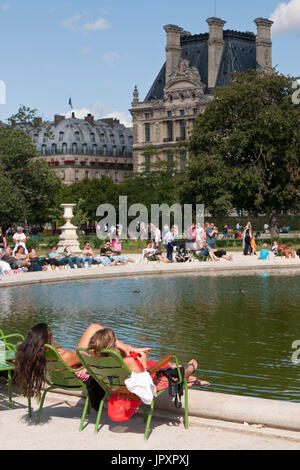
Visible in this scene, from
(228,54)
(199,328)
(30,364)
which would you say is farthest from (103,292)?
(228,54)

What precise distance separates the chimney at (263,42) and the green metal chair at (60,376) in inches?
4513

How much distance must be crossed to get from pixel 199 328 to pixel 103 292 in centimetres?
689

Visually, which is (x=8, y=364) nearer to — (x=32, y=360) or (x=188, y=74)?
(x=32, y=360)

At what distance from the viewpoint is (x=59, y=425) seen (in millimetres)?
7457

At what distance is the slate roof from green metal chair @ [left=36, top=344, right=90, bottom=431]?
113 meters

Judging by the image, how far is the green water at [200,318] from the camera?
10492mm

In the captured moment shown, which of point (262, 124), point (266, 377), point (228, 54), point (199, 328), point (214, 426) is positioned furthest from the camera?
point (228, 54)

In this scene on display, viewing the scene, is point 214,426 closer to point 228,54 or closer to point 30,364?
point 30,364

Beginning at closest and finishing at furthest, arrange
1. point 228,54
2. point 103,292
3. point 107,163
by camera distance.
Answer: point 103,292
point 228,54
point 107,163

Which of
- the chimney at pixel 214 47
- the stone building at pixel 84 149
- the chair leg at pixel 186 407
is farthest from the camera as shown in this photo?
the stone building at pixel 84 149

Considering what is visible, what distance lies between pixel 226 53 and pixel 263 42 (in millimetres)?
5849

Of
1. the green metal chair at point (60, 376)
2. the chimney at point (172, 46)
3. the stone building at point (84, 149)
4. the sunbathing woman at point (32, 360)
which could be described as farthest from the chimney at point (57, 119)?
the sunbathing woman at point (32, 360)

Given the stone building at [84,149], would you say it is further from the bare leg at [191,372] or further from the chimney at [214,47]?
the bare leg at [191,372]

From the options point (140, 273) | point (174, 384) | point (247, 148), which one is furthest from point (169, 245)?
point (174, 384)
